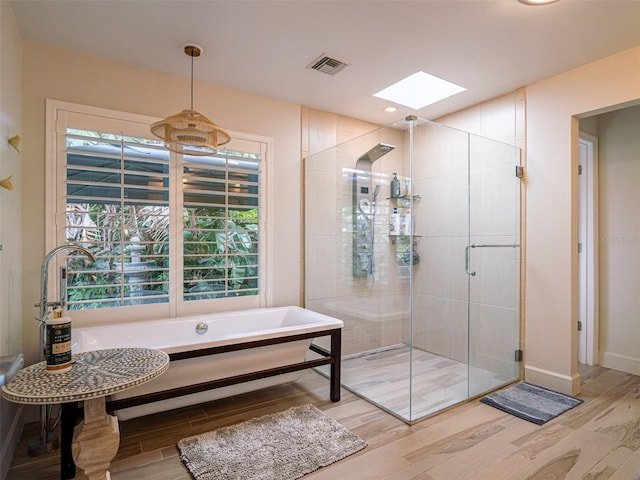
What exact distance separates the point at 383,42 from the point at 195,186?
1804mm

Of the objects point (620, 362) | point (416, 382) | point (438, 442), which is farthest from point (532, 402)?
point (620, 362)

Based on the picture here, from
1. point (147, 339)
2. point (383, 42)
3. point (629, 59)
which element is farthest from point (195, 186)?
point (629, 59)

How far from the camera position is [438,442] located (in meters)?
2.12

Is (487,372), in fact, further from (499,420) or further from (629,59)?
(629,59)

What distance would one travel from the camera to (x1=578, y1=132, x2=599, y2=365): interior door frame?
3400mm

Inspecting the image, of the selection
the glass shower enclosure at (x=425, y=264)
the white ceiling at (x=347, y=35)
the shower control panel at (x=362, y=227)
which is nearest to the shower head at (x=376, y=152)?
the glass shower enclosure at (x=425, y=264)

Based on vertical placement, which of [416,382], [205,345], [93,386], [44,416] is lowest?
[416,382]

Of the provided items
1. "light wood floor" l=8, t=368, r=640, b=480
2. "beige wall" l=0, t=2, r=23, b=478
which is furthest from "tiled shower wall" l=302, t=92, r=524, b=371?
"beige wall" l=0, t=2, r=23, b=478

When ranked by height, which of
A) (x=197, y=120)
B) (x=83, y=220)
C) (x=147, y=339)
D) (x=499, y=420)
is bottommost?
(x=499, y=420)

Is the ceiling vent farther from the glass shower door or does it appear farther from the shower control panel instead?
the glass shower door

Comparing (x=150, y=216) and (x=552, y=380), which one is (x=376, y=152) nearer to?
(x=150, y=216)

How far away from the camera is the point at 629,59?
2408 mm

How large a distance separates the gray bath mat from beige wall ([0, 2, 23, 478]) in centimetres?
302

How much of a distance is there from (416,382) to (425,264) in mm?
934
